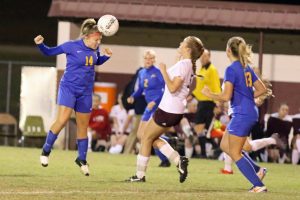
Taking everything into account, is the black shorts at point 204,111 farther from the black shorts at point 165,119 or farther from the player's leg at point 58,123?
the black shorts at point 165,119

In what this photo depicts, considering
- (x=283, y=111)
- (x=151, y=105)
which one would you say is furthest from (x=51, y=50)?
(x=283, y=111)

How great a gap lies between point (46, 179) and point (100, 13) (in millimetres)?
10527

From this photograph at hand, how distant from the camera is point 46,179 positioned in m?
14.1

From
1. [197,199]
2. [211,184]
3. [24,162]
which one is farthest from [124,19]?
[197,199]

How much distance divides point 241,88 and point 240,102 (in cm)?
17

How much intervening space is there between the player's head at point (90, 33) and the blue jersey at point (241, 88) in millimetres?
2385

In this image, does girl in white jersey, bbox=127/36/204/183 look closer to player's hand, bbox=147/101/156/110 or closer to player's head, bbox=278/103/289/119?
player's hand, bbox=147/101/156/110

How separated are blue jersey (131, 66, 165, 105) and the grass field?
121 centimetres

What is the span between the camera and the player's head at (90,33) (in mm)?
14266

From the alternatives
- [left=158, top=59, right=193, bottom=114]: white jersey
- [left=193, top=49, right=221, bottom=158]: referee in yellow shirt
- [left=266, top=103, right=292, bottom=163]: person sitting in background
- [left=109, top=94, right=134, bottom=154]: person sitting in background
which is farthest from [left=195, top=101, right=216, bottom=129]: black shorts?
[left=158, top=59, right=193, bottom=114]: white jersey

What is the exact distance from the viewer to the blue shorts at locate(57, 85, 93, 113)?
1438 centimetres

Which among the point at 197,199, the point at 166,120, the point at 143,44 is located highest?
the point at 143,44

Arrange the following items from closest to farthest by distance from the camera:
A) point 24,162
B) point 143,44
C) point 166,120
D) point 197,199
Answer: point 197,199 < point 166,120 < point 24,162 < point 143,44

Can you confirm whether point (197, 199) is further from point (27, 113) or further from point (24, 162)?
point (27, 113)
